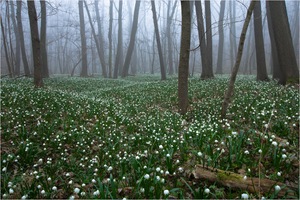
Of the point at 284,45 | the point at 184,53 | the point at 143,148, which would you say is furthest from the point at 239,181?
the point at 284,45

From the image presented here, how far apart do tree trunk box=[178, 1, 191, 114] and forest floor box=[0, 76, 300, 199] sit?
1.83 ft

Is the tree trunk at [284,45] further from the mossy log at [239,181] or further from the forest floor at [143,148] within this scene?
the mossy log at [239,181]

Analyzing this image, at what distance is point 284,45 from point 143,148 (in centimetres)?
933

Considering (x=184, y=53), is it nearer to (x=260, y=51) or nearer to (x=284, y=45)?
(x=284, y=45)

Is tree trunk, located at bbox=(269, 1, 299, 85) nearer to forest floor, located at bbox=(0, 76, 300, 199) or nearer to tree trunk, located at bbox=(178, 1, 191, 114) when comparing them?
forest floor, located at bbox=(0, 76, 300, 199)

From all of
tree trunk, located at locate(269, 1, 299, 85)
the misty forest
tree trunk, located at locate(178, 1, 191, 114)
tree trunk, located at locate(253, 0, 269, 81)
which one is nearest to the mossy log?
the misty forest

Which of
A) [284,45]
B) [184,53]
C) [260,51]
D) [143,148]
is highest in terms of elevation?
[260,51]

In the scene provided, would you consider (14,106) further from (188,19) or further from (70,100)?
(188,19)

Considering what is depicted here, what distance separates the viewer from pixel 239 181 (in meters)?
3.21

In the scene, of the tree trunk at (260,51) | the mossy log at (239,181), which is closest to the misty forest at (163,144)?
the mossy log at (239,181)

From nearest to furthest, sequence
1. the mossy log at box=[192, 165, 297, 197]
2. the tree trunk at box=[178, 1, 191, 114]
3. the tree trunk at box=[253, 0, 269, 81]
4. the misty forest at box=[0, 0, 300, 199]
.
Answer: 1. the mossy log at box=[192, 165, 297, 197]
2. the misty forest at box=[0, 0, 300, 199]
3. the tree trunk at box=[178, 1, 191, 114]
4. the tree trunk at box=[253, 0, 269, 81]

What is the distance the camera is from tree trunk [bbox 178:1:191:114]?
791cm

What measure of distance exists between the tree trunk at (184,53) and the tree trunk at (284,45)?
5609 millimetres

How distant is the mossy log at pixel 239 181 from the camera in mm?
2964
